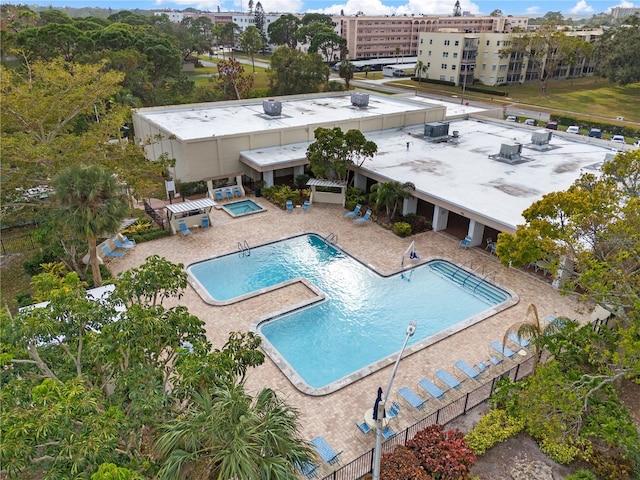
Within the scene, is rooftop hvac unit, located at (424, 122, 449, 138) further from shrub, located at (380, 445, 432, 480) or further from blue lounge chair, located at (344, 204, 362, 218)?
shrub, located at (380, 445, 432, 480)

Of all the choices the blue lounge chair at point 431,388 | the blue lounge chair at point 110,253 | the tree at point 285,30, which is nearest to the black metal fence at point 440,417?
the blue lounge chair at point 431,388

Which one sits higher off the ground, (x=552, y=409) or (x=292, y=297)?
(x=552, y=409)

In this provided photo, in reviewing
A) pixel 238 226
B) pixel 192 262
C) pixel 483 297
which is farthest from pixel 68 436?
pixel 238 226

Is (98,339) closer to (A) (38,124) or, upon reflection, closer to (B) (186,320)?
(B) (186,320)

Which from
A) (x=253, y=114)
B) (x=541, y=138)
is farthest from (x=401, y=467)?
(x=253, y=114)

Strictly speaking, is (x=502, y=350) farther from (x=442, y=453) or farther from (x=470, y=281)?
(x=442, y=453)

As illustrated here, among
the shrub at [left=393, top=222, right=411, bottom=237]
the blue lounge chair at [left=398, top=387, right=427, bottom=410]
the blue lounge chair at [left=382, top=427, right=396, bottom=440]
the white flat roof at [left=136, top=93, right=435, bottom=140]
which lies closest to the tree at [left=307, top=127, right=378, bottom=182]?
the shrub at [left=393, top=222, right=411, bottom=237]
